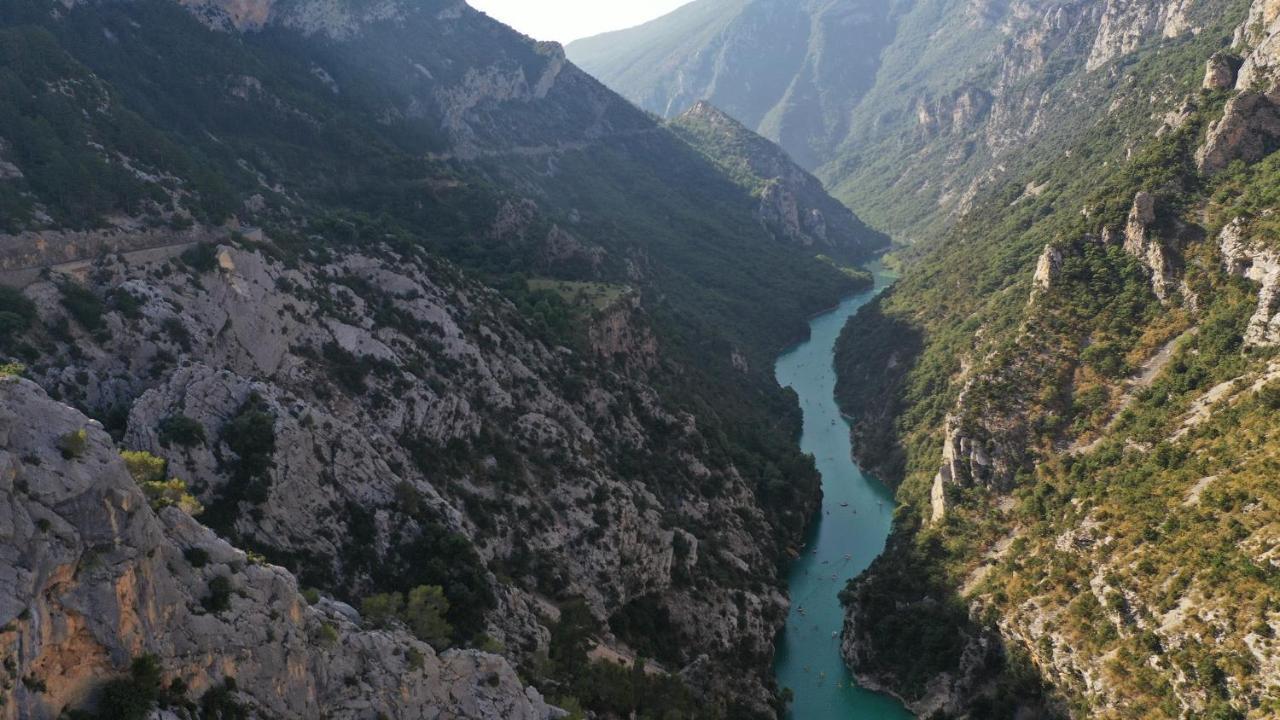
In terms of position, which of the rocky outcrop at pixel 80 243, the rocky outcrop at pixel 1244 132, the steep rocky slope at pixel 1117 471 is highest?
the rocky outcrop at pixel 1244 132

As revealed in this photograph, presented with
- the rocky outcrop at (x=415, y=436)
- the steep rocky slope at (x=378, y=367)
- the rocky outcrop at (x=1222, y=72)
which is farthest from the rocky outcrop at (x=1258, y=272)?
the steep rocky slope at (x=378, y=367)

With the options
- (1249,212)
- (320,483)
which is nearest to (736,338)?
(1249,212)

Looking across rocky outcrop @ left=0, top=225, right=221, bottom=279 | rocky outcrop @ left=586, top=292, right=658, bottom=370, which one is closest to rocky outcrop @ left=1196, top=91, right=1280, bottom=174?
rocky outcrop @ left=586, top=292, right=658, bottom=370

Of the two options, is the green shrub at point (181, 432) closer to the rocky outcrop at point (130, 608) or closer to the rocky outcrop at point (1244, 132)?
the rocky outcrop at point (130, 608)

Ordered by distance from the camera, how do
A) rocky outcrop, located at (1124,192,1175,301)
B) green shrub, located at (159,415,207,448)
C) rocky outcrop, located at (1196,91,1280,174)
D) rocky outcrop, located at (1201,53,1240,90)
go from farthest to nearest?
rocky outcrop, located at (1201,53,1240,90) → rocky outcrop, located at (1196,91,1280,174) → rocky outcrop, located at (1124,192,1175,301) → green shrub, located at (159,415,207,448)

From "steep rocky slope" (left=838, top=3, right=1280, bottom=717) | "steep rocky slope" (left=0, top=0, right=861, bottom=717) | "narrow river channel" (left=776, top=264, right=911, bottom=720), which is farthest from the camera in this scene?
"narrow river channel" (left=776, top=264, right=911, bottom=720)

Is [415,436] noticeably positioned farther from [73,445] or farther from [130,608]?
[130,608]

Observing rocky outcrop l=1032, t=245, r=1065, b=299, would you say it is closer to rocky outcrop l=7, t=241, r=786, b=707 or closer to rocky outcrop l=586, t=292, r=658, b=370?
rocky outcrop l=7, t=241, r=786, b=707

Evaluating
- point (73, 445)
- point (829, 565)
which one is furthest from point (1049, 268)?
point (73, 445)
